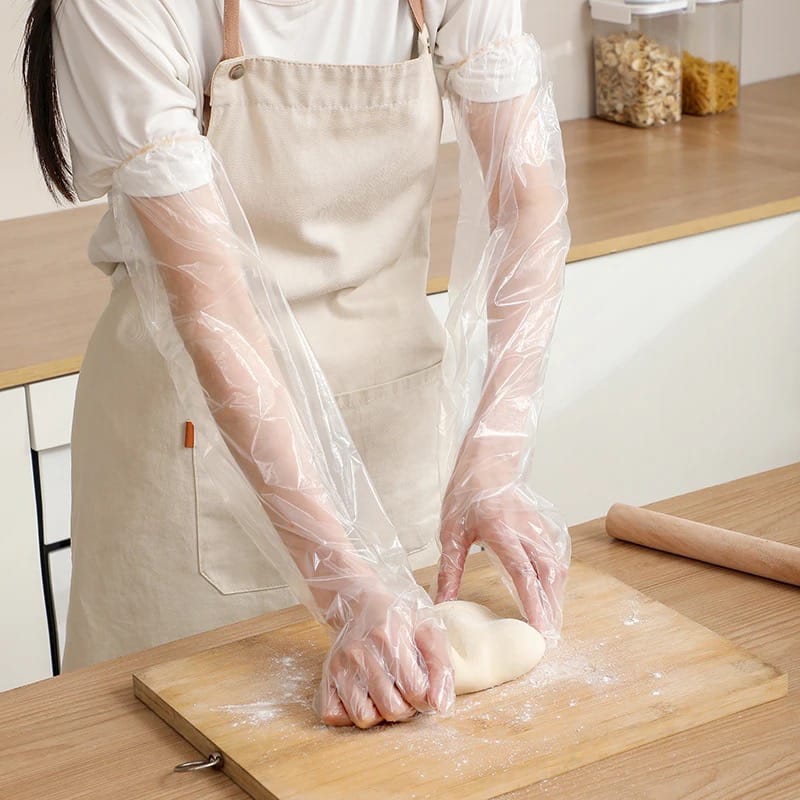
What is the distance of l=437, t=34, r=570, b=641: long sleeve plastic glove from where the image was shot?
1.08 metres

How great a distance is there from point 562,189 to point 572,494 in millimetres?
877

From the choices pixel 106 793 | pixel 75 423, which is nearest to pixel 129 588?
pixel 75 423

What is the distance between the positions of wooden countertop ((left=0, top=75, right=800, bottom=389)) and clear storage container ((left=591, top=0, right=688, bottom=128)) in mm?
39

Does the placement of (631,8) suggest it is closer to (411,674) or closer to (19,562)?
(19,562)

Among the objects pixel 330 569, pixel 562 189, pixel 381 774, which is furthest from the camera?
pixel 562 189

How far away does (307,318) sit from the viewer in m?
1.17

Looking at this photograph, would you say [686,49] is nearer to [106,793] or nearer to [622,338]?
[622,338]

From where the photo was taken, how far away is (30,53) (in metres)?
1.02

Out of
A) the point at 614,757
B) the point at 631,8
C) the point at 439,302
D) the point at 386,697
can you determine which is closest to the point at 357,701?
the point at 386,697

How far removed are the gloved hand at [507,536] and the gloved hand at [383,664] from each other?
0.09 m

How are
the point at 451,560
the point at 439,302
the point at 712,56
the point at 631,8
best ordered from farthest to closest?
1. the point at 712,56
2. the point at 631,8
3. the point at 439,302
4. the point at 451,560

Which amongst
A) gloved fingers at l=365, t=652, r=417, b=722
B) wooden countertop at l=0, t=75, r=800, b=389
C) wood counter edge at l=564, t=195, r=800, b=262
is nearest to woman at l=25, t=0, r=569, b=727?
gloved fingers at l=365, t=652, r=417, b=722

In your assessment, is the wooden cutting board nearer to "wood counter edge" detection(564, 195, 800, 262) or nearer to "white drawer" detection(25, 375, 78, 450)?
"white drawer" detection(25, 375, 78, 450)

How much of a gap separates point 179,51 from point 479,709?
1.67 ft
